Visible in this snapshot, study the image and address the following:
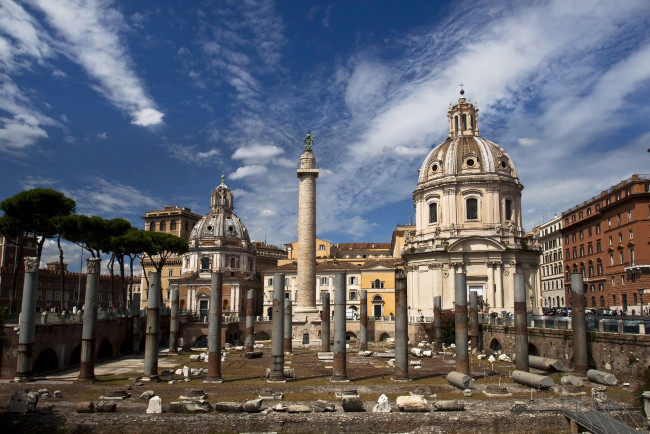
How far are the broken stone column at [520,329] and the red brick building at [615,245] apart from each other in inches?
830

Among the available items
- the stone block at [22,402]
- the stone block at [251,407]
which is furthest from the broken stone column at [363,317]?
the stone block at [22,402]

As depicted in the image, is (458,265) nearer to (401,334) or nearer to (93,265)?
(401,334)

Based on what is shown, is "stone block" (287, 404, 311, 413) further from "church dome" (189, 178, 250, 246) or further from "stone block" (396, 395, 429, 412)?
"church dome" (189, 178, 250, 246)

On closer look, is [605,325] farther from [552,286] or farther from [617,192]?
[552,286]

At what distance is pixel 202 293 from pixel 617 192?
51.4 m

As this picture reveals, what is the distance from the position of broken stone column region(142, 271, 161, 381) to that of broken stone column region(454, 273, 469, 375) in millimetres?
13926

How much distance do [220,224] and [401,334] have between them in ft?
196

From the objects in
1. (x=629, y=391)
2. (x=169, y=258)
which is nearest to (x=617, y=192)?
(x=629, y=391)

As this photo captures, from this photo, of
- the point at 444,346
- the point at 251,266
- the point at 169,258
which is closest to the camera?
the point at 444,346

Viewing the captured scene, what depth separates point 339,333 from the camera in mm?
27594

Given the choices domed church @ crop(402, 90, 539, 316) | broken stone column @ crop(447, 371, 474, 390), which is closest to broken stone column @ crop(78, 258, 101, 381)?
broken stone column @ crop(447, 371, 474, 390)

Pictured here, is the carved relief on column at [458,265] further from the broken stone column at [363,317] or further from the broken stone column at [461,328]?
the broken stone column at [461,328]

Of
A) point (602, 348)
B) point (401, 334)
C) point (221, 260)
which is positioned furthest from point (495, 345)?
point (221, 260)

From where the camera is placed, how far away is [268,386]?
24.5 metres
